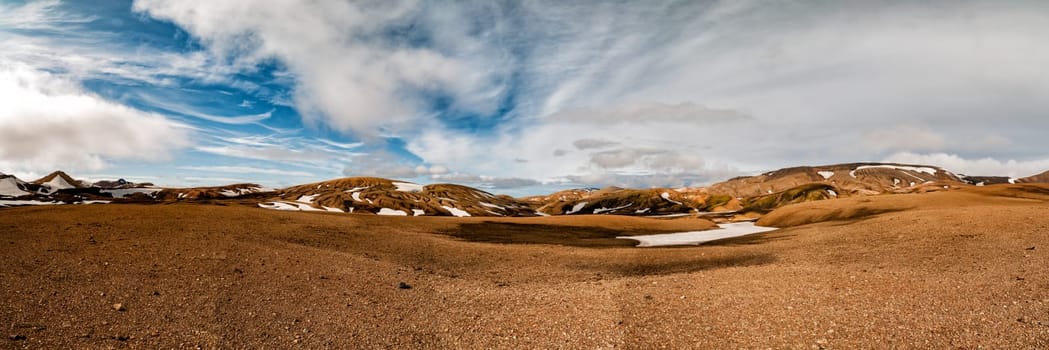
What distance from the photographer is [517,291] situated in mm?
18469

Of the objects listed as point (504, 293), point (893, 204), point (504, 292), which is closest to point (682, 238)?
point (893, 204)

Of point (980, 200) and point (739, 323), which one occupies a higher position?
point (980, 200)

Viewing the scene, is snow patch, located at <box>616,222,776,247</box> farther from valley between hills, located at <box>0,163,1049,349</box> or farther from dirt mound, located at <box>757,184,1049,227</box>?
valley between hills, located at <box>0,163,1049,349</box>

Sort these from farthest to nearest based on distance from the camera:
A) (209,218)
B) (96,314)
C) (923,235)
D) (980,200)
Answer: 1. (980,200)
2. (209,218)
3. (923,235)
4. (96,314)

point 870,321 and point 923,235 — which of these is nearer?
point 870,321

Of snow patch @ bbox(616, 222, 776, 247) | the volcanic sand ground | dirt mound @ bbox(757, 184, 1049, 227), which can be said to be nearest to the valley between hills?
the volcanic sand ground

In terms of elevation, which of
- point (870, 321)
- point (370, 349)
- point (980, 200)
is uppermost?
point (980, 200)

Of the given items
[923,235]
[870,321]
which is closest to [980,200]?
[923,235]

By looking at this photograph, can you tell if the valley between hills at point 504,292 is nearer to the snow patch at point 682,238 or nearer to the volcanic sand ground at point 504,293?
the volcanic sand ground at point 504,293

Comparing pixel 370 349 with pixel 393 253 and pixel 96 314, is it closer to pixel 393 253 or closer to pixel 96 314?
pixel 96 314

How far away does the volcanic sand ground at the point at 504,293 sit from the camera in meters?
11.7

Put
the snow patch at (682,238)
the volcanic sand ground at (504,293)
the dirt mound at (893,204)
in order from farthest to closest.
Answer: the dirt mound at (893,204) < the snow patch at (682,238) < the volcanic sand ground at (504,293)

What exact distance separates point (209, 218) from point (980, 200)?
303 ft

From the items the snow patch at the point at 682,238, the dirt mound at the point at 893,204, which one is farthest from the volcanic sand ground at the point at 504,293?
the dirt mound at the point at 893,204
